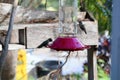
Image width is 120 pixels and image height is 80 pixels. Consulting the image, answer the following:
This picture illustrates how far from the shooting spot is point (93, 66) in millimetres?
1585

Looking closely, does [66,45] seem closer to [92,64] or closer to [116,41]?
[92,64]

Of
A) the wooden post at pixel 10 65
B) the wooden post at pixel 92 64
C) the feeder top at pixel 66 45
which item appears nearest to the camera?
the feeder top at pixel 66 45

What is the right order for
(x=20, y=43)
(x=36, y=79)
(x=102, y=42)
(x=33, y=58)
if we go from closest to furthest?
(x=20, y=43), (x=36, y=79), (x=33, y=58), (x=102, y=42)

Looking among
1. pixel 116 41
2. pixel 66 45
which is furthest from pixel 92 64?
pixel 116 41

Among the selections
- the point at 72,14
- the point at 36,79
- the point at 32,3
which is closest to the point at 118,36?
the point at 72,14

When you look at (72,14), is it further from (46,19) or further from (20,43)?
(20,43)

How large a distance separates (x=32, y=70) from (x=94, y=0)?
2.07 ft

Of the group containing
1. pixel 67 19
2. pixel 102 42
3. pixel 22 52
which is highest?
pixel 67 19

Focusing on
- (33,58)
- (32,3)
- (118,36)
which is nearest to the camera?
(118,36)

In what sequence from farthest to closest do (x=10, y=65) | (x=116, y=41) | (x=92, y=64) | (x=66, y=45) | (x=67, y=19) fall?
(x=92, y=64) → (x=67, y=19) → (x=10, y=65) → (x=66, y=45) → (x=116, y=41)

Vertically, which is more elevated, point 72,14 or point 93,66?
point 72,14

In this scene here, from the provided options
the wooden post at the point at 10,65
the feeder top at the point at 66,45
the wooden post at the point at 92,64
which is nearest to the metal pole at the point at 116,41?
the feeder top at the point at 66,45

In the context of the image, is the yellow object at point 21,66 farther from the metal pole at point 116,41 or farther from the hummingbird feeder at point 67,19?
the metal pole at point 116,41

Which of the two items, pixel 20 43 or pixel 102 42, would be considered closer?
pixel 20 43
